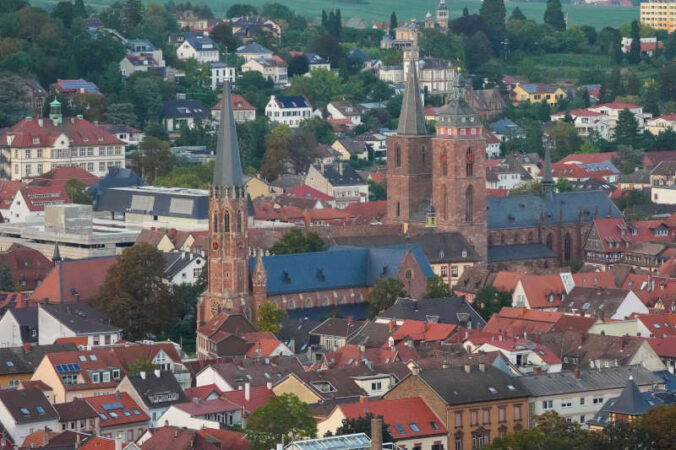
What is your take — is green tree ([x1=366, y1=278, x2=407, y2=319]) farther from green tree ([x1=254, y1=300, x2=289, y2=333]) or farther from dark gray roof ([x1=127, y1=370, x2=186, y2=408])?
dark gray roof ([x1=127, y1=370, x2=186, y2=408])

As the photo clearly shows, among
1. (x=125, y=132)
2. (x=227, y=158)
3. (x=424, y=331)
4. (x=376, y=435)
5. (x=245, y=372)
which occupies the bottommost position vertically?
(x=125, y=132)

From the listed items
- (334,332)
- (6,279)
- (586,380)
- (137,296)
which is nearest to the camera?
(586,380)

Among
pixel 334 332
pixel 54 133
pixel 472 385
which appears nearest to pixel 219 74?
pixel 54 133

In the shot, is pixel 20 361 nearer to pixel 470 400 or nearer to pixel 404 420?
pixel 404 420

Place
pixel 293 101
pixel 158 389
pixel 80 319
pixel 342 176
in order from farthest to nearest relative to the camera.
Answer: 1. pixel 293 101
2. pixel 342 176
3. pixel 80 319
4. pixel 158 389

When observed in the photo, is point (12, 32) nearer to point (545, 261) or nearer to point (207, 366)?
point (545, 261)

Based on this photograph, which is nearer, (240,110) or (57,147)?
(57,147)

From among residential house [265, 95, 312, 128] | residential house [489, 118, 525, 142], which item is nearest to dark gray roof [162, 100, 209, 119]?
residential house [265, 95, 312, 128]
